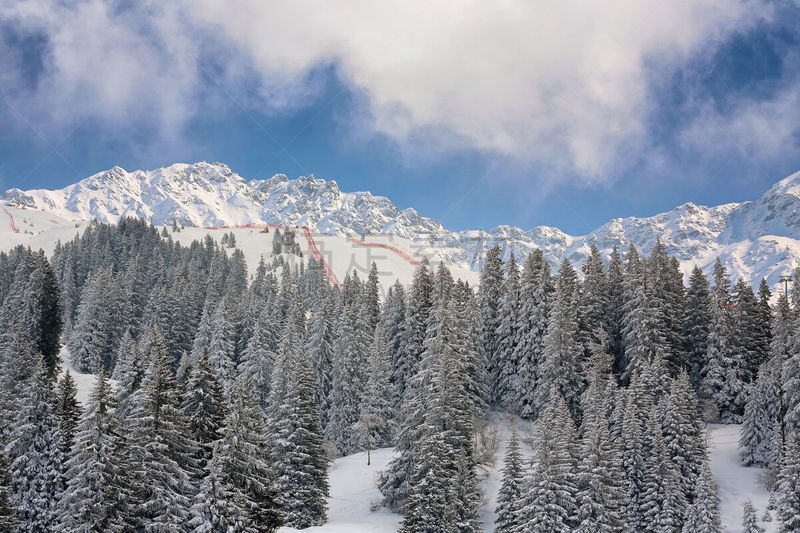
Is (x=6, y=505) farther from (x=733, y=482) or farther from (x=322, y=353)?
(x=733, y=482)

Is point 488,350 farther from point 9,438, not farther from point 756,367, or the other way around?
point 9,438

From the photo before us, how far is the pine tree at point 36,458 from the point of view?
27.1 m

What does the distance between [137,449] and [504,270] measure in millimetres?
45393

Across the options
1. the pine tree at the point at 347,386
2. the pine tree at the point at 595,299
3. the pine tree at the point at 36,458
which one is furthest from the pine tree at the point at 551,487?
the pine tree at the point at 36,458

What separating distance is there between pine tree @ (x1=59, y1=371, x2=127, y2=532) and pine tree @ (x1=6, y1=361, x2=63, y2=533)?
3572mm

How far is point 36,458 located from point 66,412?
11.0 feet

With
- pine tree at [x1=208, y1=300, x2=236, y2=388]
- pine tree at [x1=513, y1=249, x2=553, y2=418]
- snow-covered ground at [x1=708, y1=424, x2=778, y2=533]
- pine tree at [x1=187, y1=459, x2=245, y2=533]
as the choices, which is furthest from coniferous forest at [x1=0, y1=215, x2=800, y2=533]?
snow-covered ground at [x1=708, y1=424, x2=778, y2=533]

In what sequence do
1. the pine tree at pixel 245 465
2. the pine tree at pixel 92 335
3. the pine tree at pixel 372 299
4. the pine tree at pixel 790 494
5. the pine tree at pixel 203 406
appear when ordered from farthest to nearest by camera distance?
the pine tree at pixel 372 299 → the pine tree at pixel 92 335 → the pine tree at pixel 790 494 → the pine tree at pixel 203 406 → the pine tree at pixel 245 465

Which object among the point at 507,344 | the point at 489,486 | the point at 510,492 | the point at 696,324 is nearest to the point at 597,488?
the point at 510,492

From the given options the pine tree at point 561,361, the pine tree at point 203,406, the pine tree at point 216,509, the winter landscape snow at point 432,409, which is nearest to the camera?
the pine tree at point 216,509

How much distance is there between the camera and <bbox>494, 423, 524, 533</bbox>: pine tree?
33750 mm

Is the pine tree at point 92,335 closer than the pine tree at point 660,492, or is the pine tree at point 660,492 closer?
the pine tree at point 660,492

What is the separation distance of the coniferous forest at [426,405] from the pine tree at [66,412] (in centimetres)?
16

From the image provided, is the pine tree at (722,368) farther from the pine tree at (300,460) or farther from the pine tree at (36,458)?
the pine tree at (36,458)
